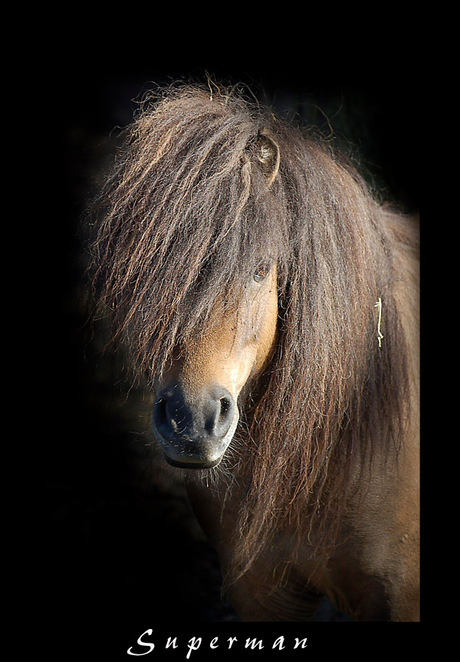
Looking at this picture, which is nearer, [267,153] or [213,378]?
[213,378]

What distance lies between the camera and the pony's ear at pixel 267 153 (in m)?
1.30

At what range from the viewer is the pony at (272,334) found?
47.2 inches

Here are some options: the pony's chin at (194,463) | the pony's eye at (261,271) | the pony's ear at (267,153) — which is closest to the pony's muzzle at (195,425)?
the pony's chin at (194,463)

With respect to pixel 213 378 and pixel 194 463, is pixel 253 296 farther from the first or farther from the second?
pixel 194 463

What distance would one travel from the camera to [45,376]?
2.74 m

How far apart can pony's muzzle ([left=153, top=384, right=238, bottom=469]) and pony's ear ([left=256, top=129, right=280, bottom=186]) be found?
54cm

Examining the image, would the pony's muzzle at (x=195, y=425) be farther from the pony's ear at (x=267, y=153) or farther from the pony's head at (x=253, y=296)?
the pony's ear at (x=267, y=153)

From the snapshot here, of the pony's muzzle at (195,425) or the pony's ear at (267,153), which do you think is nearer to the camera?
the pony's muzzle at (195,425)

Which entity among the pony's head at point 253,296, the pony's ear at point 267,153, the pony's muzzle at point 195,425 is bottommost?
the pony's muzzle at point 195,425

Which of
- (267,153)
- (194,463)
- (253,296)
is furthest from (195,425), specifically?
(267,153)

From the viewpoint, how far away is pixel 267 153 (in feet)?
4.32

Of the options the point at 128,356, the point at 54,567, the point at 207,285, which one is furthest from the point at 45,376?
the point at 207,285

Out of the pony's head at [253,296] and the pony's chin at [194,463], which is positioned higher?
the pony's head at [253,296]

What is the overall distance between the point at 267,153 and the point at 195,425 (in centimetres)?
67
